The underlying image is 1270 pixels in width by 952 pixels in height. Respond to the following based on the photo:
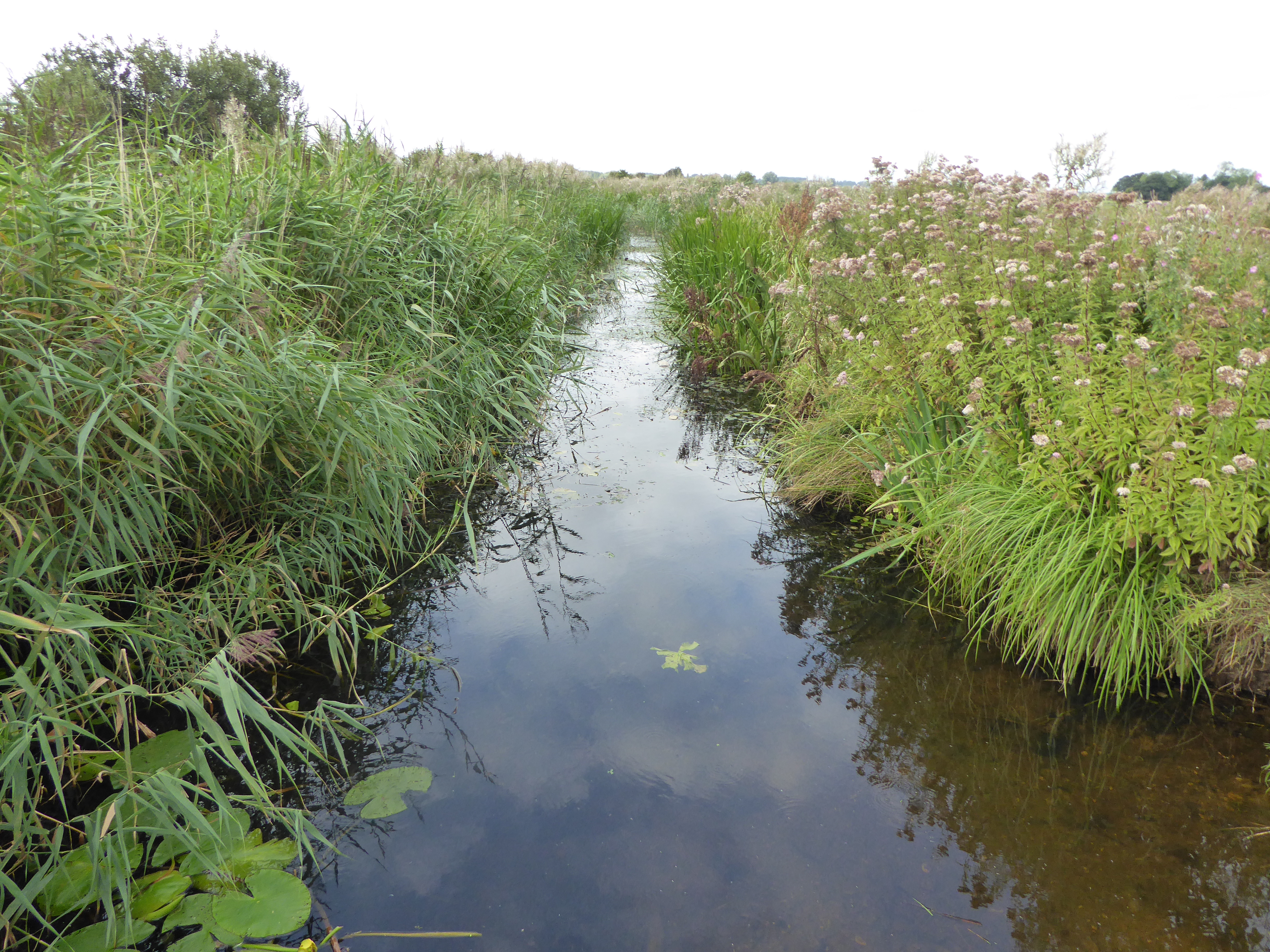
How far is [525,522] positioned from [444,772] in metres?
2.18

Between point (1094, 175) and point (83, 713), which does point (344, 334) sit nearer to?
point (83, 713)

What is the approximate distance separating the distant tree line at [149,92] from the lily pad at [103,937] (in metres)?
2.82

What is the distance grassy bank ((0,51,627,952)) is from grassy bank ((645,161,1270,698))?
9.14 ft

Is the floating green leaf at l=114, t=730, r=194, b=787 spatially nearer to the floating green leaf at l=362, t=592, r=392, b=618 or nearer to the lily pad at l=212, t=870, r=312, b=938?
the lily pad at l=212, t=870, r=312, b=938

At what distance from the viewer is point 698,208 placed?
14.4 meters

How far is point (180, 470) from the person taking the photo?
108 inches

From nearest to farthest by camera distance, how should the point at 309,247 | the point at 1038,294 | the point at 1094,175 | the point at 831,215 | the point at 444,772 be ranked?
the point at 444,772 → the point at 1038,294 → the point at 309,247 → the point at 1094,175 → the point at 831,215

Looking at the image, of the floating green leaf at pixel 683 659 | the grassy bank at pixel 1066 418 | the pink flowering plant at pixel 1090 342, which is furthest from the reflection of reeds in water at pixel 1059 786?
the pink flowering plant at pixel 1090 342

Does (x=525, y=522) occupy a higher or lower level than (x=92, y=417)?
lower

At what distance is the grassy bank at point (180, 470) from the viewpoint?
2025 mm

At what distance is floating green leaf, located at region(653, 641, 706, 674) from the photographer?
330 cm

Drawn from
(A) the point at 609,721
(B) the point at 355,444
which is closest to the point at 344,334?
(B) the point at 355,444

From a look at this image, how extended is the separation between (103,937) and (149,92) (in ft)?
74.6

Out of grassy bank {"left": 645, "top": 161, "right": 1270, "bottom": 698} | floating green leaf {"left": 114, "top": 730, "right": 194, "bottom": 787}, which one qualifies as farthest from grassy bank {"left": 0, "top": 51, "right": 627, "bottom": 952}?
grassy bank {"left": 645, "top": 161, "right": 1270, "bottom": 698}
